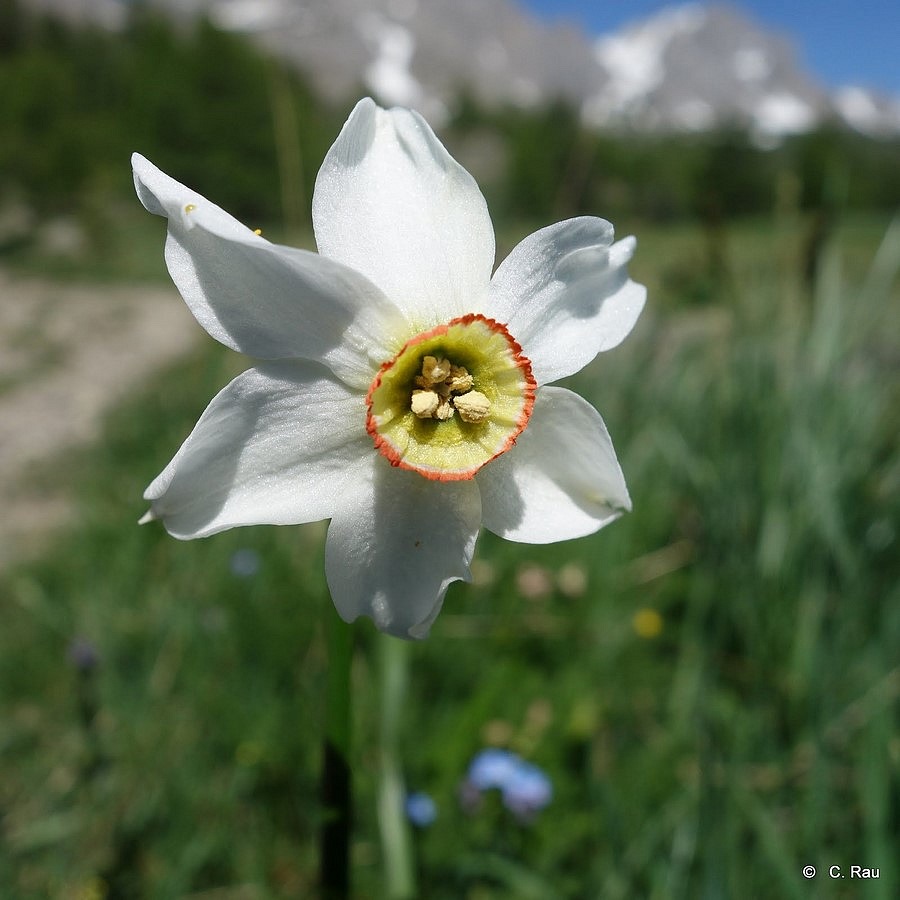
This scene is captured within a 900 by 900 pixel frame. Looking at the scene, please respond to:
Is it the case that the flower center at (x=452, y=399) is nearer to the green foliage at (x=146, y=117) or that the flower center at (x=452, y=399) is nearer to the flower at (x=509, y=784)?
the flower at (x=509, y=784)

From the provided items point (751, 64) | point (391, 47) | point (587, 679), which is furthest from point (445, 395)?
point (751, 64)

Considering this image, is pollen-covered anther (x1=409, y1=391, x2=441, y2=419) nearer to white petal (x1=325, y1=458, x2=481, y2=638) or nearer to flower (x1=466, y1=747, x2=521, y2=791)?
white petal (x1=325, y1=458, x2=481, y2=638)

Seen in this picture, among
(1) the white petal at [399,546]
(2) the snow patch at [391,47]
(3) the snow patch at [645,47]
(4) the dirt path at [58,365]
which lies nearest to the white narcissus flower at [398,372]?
(1) the white petal at [399,546]

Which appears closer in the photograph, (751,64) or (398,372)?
(398,372)

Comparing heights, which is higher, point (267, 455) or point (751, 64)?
point (751, 64)

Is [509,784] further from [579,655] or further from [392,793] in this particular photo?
[579,655]

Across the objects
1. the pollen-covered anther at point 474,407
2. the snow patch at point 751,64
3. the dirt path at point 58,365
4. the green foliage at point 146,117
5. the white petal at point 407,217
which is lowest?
the pollen-covered anther at point 474,407
